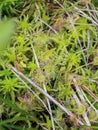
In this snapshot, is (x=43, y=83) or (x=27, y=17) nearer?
(x=43, y=83)

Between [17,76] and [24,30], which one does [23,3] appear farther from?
[17,76]

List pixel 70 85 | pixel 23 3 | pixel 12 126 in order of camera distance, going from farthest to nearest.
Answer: pixel 23 3 < pixel 70 85 < pixel 12 126

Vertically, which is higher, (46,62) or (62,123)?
(46,62)

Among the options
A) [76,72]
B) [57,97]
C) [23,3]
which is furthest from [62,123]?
[23,3]

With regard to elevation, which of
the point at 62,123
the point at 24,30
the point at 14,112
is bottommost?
the point at 62,123

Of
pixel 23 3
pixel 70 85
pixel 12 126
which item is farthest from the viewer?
pixel 23 3

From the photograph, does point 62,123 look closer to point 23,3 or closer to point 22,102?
point 22,102
